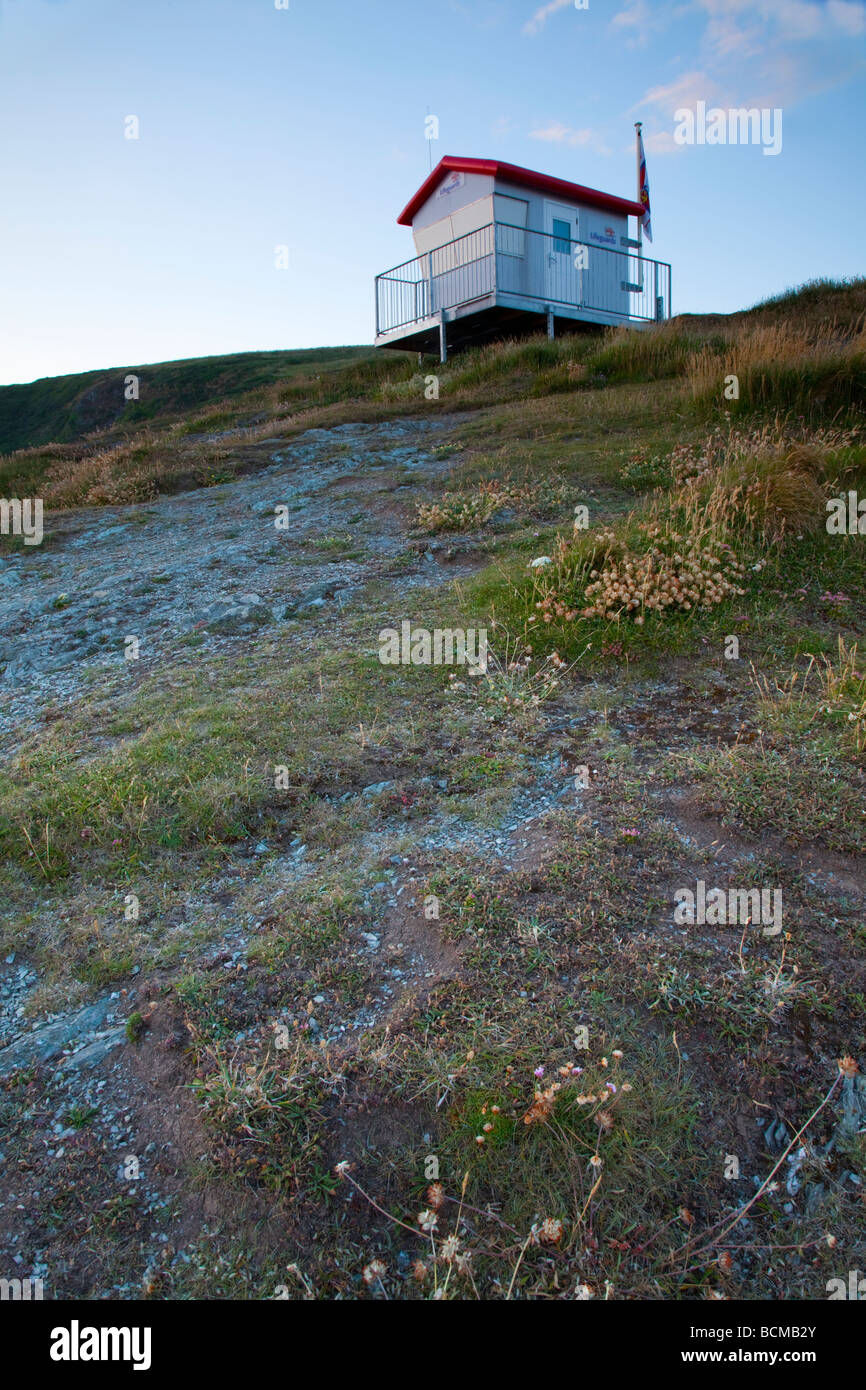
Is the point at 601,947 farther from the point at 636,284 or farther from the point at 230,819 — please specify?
the point at 636,284

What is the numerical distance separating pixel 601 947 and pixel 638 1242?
96 cm

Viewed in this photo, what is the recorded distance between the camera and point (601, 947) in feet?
9.33

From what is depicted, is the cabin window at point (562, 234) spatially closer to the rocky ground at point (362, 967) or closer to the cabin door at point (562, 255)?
the cabin door at point (562, 255)

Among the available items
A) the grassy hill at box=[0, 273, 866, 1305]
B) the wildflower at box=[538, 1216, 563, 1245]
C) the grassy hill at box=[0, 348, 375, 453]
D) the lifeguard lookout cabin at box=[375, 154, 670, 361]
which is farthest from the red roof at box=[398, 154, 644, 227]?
the wildflower at box=[538, 1216, 563, 1245]

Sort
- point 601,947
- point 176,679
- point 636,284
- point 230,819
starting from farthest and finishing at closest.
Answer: point 636,284 → point 176,679 → point 230,819 → point 601,947

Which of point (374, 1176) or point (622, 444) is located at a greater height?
point (622, 444)

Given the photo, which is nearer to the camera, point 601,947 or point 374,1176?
point 374,1176

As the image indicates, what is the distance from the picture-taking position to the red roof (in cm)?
1867

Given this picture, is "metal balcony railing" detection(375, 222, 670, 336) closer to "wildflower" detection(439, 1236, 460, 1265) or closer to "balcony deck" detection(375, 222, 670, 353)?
"balcony deck" detection(375, 222, 670, 353)

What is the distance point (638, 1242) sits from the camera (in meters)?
2.02
